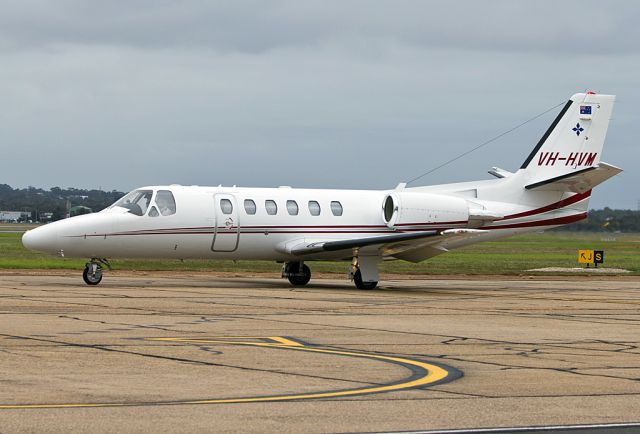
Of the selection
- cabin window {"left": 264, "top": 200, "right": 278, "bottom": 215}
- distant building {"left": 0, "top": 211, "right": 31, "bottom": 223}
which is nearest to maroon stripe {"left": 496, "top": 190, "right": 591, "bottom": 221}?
cabin window {"left": 264, "top": 200, "right": 278, "bottom": 215}

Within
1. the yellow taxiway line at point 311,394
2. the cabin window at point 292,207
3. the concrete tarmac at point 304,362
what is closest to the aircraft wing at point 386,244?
the cabin window at point 292,207

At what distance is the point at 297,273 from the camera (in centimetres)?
3369

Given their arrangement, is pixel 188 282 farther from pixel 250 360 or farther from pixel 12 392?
pixel 12 392

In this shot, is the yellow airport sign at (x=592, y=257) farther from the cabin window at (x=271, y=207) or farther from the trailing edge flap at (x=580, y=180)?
the cabin window at (x=271, y=207)

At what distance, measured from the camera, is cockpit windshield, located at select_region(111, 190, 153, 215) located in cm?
3011

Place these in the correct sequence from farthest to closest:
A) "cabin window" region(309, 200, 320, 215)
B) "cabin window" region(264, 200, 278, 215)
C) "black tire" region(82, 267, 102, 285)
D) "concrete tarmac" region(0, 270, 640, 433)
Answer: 1. "cabin window" region(309, 200, 320, 215)
2. "cabin window" region(264, 200, 278, 215)
3. "black tire" region(82, 267, 102, 285)
4. "concrete tarmac" region(0, 270, 640, 433)

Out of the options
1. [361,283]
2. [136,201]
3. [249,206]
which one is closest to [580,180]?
[361,283]

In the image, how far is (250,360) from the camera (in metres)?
14.2

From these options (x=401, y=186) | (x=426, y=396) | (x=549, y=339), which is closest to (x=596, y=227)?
(x=401, y=186)

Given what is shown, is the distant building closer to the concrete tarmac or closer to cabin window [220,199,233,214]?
cabin window [220,199,233,214]

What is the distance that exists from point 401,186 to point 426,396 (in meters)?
24.7

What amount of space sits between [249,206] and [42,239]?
6156 mm

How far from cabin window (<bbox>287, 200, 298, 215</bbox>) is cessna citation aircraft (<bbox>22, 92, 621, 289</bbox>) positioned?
3cm

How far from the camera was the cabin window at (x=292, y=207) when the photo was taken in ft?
107
